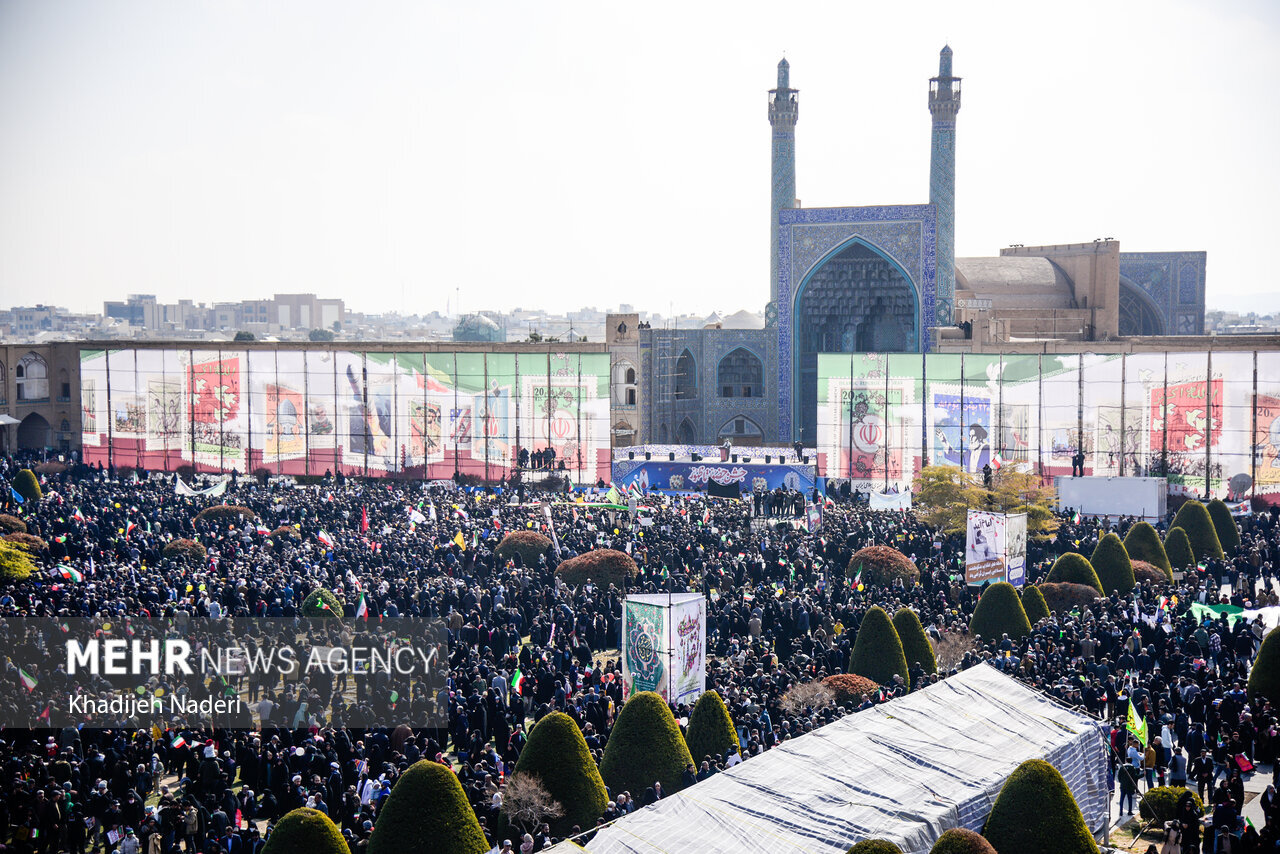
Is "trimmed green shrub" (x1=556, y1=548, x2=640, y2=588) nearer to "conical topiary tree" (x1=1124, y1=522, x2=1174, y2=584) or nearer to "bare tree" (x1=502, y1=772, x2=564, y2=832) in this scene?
"conical topiary tree" (x1=1124, y1=522, x2=1174, y2=584)

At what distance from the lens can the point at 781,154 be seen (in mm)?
46750

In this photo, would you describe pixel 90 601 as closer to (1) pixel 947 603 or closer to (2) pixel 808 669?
(2) pixel 808 669

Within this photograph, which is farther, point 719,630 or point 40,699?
point 719,630

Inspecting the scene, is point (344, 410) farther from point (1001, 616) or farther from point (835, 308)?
point (1001, 616)

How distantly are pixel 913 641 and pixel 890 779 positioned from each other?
6.77 meters

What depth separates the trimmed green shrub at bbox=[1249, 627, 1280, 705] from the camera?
15.7 metres

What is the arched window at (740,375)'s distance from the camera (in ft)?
158

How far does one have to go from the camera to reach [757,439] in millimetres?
48188

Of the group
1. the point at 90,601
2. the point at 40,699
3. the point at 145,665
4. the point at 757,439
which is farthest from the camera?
the point at 757,439

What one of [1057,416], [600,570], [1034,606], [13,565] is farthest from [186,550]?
[1057,416]

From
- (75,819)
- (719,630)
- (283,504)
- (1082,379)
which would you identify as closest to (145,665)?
(75,819)

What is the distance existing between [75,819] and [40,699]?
3556 mm

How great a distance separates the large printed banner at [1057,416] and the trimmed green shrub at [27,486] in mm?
22750

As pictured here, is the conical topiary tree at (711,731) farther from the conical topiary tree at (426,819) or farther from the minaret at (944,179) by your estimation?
the minaret at (944,179)
